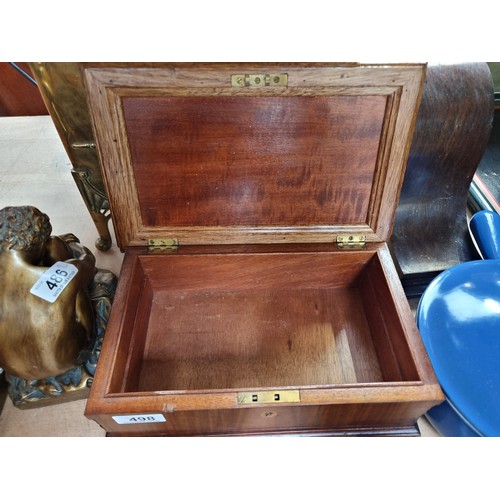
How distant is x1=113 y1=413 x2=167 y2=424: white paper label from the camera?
924 mm

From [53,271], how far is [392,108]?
40.4 inches

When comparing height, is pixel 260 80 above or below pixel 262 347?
above

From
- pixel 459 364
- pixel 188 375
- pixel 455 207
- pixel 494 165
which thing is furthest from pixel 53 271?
pixel 494 165

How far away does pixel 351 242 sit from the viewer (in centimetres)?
127

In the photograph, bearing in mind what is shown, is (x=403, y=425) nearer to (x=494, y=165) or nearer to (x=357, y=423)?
(x=357, y=423)

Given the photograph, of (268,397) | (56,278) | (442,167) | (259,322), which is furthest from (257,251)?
(442,167)

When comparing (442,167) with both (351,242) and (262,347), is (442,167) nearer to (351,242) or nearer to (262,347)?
(351,242)

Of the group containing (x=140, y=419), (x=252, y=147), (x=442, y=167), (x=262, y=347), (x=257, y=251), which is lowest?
(x=262, y=347)

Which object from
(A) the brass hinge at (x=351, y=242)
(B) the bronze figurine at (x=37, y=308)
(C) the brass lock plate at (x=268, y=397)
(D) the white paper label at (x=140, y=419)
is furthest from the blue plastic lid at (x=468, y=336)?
(B) the bronze figurine at (x=37, y=308)

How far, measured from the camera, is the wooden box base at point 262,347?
92 cm

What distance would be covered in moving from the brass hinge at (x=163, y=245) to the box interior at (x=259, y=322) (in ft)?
0.08

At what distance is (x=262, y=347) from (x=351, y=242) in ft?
1.43

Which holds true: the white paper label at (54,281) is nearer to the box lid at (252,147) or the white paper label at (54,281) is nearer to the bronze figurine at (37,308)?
the bronze figurine at (37,308)

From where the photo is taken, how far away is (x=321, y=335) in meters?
1.31
